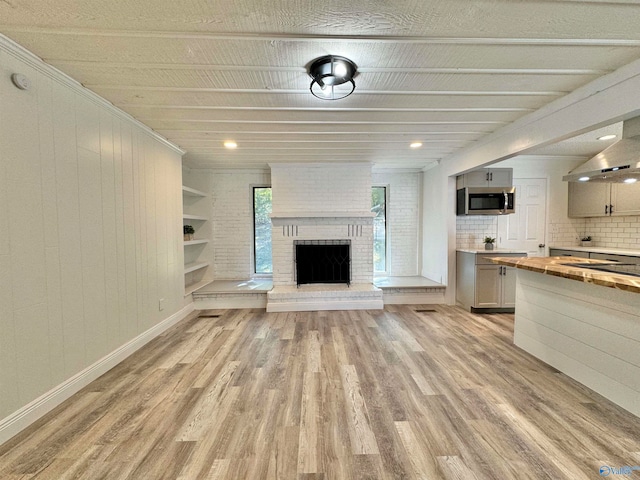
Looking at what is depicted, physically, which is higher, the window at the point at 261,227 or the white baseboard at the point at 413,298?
the window at the point at 261,227

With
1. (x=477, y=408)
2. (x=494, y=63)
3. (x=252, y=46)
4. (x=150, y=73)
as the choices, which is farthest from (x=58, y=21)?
(x=477, y=408)

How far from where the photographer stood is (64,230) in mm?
1934

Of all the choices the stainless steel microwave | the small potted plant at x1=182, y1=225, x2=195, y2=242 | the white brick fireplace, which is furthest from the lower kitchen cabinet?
the small potted plant at x1=182, y1=225, x2=195, y2=242

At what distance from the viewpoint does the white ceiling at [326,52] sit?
53.5 inches

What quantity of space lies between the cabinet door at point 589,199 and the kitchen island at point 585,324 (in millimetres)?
2221

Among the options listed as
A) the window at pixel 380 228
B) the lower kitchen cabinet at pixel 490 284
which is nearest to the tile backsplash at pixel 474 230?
the lower kitchen cabinet at pixel 490 284

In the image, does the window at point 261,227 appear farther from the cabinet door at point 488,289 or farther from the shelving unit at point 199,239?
the cabinet door at point 488,289

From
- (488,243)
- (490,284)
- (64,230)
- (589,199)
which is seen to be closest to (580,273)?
(490,284)

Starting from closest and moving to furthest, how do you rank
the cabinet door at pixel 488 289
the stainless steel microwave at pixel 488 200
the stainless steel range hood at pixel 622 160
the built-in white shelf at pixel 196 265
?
the stainless steel range hood at pixel 622 160 < the cabinet door at pixel 488 289 < the stainless steel microwave at pixel 488 200 < the built-in white shelf at pixel 196 265

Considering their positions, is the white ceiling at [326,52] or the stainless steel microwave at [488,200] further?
the stainless steel microwave at [488,200]

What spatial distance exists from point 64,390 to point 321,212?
3.55m

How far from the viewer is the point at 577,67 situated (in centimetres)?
182

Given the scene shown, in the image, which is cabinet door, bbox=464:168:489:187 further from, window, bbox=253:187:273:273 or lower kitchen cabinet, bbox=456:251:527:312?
window, bbox=253:187:273:273

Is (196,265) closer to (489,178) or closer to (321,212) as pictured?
(321,212)
